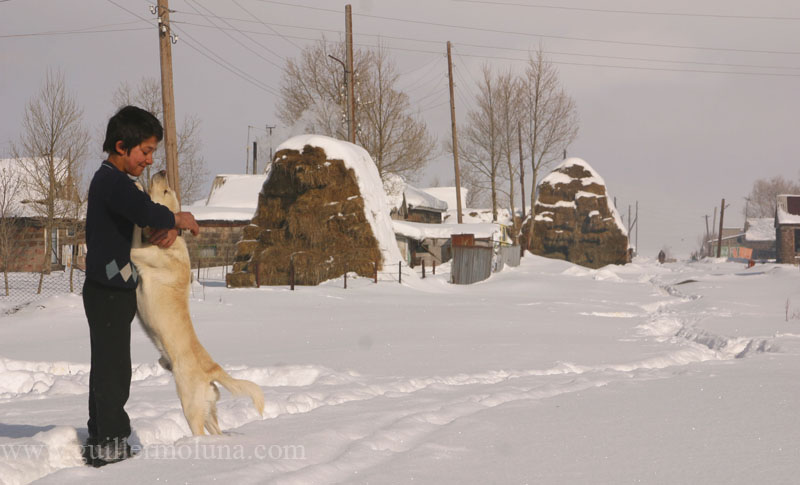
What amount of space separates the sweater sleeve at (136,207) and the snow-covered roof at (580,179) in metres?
46.7

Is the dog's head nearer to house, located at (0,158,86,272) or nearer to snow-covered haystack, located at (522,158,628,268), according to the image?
house, located at (0,158,86,272)

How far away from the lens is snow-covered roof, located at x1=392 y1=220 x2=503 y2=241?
36.9m

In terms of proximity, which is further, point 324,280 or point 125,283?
point 324,280

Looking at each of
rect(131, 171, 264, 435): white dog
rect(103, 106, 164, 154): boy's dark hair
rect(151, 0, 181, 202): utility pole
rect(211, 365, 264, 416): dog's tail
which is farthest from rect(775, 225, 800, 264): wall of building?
rect(103, 106, 164, 154): boy's dark hair

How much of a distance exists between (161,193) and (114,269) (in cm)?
44

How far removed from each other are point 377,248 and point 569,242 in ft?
98.0

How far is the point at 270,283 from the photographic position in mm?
19281

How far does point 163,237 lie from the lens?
117 inches

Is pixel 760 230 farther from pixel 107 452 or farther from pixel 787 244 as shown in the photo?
pixel 107 452

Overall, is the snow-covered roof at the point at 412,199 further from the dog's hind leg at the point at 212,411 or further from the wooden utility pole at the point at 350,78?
the dog's hind leg at the point at 212,411

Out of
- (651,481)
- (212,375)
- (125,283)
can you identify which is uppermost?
(125,283)

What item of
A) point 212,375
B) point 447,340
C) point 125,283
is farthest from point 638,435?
point 447,340

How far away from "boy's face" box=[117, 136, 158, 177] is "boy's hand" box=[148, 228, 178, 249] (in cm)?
33

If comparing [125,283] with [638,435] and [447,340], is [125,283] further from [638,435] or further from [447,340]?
[447,340]
